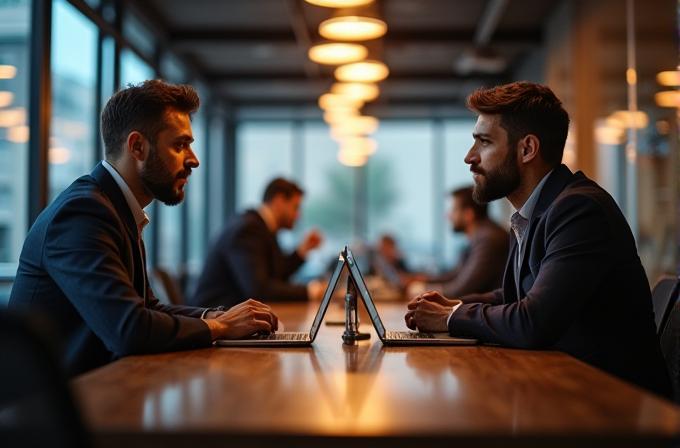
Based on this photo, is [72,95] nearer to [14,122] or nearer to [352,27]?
[14,122]

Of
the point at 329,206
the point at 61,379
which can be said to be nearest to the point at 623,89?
the point at 61,379

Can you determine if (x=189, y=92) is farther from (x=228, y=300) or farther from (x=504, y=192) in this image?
(x=228, y=300)

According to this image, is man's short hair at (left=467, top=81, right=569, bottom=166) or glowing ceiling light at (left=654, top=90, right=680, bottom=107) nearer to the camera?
man's short hair at (left=467, top=81, right=569, bottom=166)

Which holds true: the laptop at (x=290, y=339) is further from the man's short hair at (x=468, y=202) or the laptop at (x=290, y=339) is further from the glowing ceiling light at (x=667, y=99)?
the glowing ceiling light at (x=667, y=99)

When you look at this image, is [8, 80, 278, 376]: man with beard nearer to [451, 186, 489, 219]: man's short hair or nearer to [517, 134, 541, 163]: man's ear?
[517, 134, 541, 163]: man's ear

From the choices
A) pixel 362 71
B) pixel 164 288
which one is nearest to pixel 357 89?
pixel 362 71

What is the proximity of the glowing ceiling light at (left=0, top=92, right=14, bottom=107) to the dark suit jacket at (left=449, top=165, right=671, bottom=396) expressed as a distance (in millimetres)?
3416

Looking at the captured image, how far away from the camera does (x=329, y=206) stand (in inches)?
551

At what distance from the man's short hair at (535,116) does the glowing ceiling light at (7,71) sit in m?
3.18

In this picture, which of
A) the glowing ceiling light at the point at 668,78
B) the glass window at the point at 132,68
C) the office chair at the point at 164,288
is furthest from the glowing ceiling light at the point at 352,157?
the office chair at the point at 164,288

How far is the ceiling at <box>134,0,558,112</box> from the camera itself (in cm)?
834

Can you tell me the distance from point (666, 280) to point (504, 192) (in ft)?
2.04

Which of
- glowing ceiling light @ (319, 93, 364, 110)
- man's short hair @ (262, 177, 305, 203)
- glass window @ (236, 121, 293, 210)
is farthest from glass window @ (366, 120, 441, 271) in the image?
man's short hair @ (262, 177, 305, 203)

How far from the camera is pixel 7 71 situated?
4578mm
